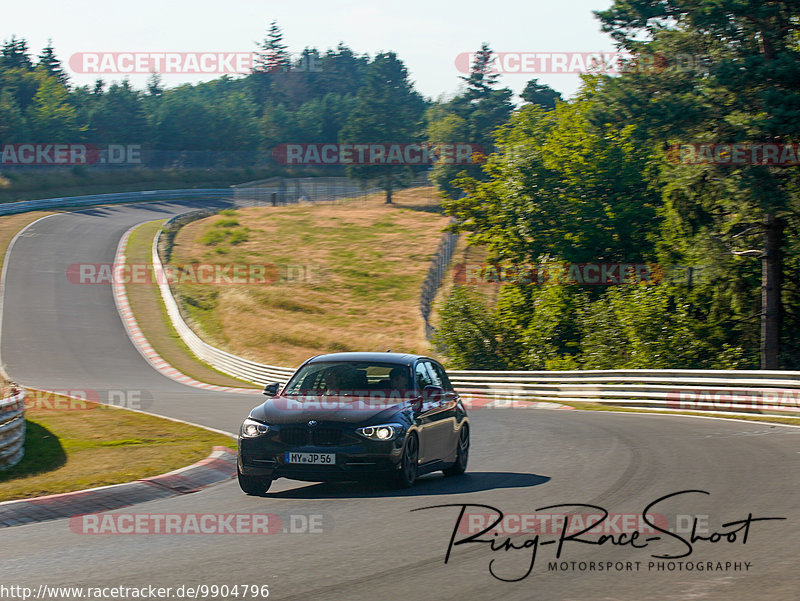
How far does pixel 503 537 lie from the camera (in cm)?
722

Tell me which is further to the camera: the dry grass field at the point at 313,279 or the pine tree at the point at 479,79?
the pine tree at the point at 479,79

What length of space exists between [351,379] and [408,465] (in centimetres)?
128

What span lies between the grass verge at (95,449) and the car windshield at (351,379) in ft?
6.75

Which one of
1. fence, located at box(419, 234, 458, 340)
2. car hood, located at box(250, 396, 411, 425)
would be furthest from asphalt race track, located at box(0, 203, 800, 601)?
fence, located at box(419, 234, 458, 340)

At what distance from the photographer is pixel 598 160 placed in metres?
35.8

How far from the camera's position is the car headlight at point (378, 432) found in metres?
9.45

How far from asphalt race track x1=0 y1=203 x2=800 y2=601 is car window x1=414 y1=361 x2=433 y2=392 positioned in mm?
1096

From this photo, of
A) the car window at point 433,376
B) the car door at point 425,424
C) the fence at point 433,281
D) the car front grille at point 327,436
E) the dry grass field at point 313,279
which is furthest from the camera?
the fence at point 433,281

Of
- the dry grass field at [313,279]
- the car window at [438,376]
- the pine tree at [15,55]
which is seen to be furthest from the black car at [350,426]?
the pine tree at [15,55]

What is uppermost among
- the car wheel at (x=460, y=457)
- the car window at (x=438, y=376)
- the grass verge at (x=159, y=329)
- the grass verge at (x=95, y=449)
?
the car window at (x=438, y=376)

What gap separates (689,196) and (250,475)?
20.2m

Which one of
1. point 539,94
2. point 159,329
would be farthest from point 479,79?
point 159,329

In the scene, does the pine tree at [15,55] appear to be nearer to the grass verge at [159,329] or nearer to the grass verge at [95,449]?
the grass verge at [159,329]

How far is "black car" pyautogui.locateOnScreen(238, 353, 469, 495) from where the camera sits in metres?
9.40
